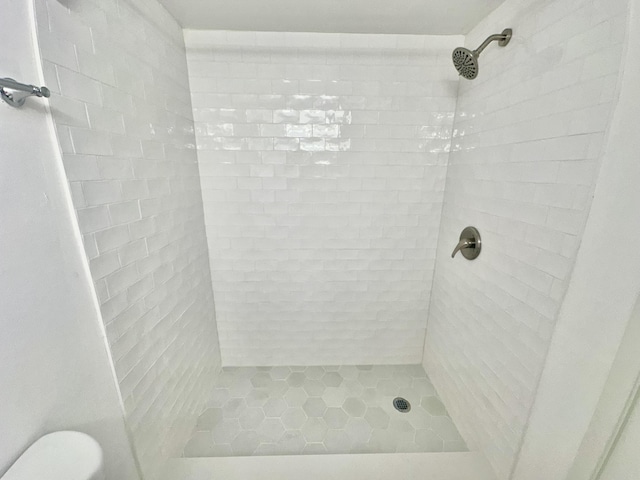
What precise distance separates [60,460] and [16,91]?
84 centimetres

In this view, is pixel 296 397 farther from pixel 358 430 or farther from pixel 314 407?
pixel 358 430

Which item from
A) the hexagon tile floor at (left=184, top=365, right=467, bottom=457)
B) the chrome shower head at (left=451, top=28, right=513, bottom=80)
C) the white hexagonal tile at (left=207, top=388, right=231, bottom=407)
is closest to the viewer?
the chrome shower head at (left=451, top=28, right=513, bottom=80)

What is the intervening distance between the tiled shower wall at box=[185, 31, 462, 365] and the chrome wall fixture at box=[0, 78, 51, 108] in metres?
0.88

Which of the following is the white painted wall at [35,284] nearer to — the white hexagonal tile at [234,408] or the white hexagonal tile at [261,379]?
the white hexagonal tile at [234,408]

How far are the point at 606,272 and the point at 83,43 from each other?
5.12ft

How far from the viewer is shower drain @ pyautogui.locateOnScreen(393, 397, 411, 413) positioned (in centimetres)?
153

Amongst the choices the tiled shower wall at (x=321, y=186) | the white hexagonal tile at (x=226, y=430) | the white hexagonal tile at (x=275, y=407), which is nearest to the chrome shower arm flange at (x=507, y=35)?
the tiled shower wall at (x=321, y=186)

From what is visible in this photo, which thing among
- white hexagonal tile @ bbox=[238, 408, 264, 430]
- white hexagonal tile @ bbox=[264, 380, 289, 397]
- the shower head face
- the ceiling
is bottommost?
white hexagonal tile @ bbox=[238, 408, 264, 430]

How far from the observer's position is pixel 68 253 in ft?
2.37

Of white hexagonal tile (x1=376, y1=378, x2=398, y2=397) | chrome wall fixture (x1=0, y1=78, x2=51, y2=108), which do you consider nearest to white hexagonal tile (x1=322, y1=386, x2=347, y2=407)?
white hexagonal tile (x1=376, y1=378, x2=398, y2=397)

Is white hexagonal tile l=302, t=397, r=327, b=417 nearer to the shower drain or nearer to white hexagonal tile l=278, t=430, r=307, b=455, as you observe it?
white hexagonal tile l=278, t=430, r=307, b=455

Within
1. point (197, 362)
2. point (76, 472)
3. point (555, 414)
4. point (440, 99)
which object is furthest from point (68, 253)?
point (440, 99)

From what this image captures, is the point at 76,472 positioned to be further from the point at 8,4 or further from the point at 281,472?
the point at 8,4

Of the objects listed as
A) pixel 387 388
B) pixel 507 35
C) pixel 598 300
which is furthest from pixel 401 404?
pixel 507 35
